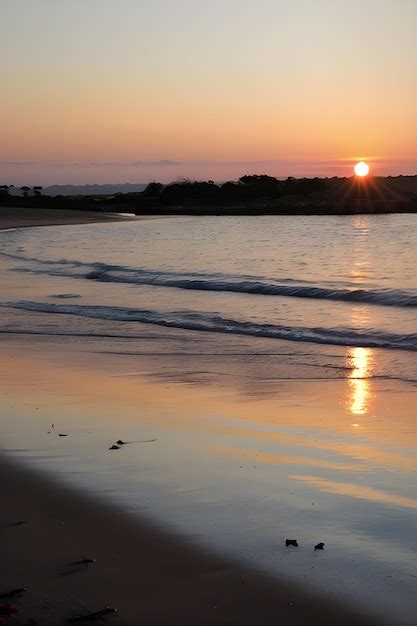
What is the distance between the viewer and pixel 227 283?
841 inches

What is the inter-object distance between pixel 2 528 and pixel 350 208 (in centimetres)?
6754

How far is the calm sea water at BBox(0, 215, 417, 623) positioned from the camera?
5137 millimetres

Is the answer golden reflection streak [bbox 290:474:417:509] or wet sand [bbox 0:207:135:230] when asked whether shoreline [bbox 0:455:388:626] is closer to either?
golden reflection streak [bbox 290:474:417:509]

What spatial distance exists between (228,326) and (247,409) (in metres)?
6.26

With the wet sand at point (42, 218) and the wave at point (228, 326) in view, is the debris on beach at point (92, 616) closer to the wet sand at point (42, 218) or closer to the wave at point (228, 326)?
the wave at point (228, 326)

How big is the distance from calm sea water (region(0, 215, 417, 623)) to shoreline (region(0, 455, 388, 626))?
177 millimetres

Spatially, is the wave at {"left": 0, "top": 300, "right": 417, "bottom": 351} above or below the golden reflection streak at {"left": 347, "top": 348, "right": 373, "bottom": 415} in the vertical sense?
below

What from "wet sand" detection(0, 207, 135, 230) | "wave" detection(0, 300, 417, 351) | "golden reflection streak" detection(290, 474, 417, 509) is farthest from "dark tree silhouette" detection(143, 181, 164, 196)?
"golden reflection streak" detection(290, 474, 417, 509)

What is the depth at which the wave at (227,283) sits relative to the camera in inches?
723

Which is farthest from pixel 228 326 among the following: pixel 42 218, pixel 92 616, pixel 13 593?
pixel 42 218

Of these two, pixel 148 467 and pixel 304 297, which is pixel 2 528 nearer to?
pixel 148 467

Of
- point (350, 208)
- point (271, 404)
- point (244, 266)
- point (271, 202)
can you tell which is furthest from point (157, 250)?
point (271, 202)

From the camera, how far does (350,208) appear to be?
2795 inches

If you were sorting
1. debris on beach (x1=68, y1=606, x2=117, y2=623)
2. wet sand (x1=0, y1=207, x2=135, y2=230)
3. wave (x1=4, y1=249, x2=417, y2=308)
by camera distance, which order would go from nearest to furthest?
debris on beach (x1=68, y1=606, x2=117, y2=623)
wave (x1=4, y1=249, x2=417, y2=308)
wet sand (x1=0, y1=207, x2=135, y2=230)
